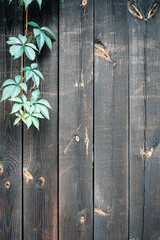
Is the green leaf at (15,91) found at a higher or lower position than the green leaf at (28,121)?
higher

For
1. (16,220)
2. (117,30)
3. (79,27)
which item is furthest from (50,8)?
(16,220)

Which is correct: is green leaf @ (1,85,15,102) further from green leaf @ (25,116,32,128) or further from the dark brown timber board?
the dark brown timber board

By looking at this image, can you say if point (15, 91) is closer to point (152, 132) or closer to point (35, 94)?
point (35, 94)

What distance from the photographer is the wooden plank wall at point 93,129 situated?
967 mm

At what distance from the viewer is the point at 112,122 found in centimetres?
97

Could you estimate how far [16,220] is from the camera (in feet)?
3.23

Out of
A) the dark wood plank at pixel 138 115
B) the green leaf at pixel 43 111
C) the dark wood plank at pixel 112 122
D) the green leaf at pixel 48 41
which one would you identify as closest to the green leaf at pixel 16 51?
the green leaf at pixel 48 41

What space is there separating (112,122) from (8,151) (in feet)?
1.79

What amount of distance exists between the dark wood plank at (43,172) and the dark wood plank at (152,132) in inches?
18.2

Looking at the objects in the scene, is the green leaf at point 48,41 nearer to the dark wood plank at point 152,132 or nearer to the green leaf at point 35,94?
the green leaf at point 35,94

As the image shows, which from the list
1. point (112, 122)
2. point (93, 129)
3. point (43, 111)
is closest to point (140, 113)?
point (112, 122)

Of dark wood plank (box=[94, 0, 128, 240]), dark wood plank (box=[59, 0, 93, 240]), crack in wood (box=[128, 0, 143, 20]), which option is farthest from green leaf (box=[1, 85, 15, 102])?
crack in wood (box=[128, 0, 143, 20])

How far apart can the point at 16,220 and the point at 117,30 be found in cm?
109

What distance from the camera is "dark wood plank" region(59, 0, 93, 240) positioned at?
3.17 feet
